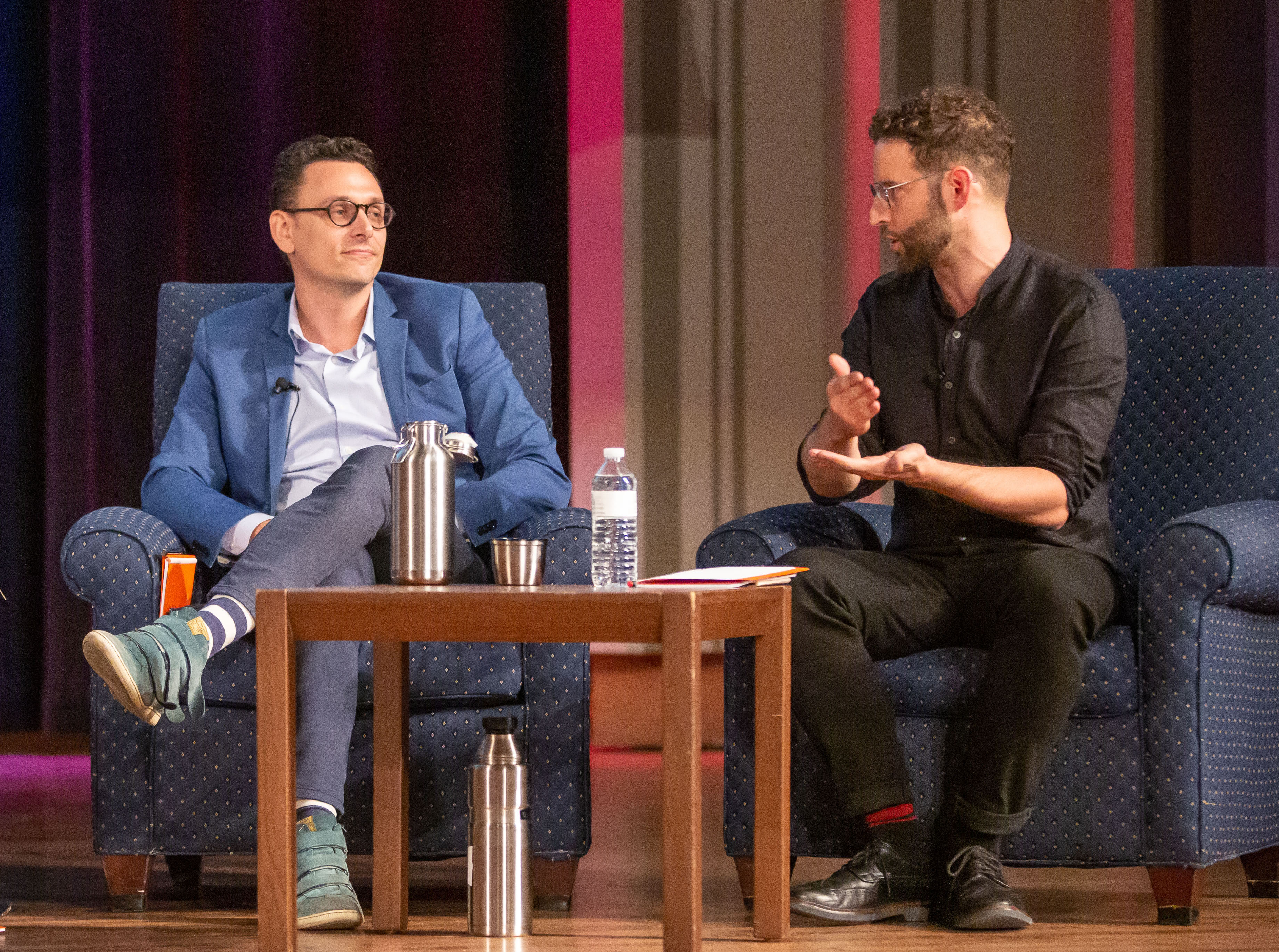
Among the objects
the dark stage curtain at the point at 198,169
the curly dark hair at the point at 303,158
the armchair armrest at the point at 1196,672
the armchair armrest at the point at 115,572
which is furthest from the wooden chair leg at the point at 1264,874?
the dark stage curtain at the point at 198,169

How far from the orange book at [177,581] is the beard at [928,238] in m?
1.21

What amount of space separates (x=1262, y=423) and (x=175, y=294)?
199 centimetres

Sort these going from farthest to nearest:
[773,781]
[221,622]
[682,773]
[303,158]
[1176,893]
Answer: [303,158], [1176,893], [773,781], [221,622], [682,773]

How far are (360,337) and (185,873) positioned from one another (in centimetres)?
95

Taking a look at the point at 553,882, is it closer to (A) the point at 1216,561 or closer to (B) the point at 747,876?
(B) the point at 747,876

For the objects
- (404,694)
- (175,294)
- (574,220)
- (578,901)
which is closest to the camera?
(404,694)

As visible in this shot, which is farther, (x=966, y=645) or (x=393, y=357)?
(x=393, y=357)

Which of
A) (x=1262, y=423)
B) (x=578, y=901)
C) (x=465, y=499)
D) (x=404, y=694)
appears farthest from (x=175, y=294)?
(x=1262, y=423)

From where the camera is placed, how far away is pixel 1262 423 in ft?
7.98

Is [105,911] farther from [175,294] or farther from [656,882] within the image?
[175,294]

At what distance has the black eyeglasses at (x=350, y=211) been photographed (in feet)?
8.59

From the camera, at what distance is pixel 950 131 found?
2.33 m

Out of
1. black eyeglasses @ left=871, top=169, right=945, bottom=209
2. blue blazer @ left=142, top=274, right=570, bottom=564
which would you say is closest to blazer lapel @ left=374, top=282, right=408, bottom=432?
blue blazer @ left=142, top=274, right=570, bottom=564

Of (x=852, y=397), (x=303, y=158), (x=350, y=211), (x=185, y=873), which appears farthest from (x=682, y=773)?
(x=303, y=158)
